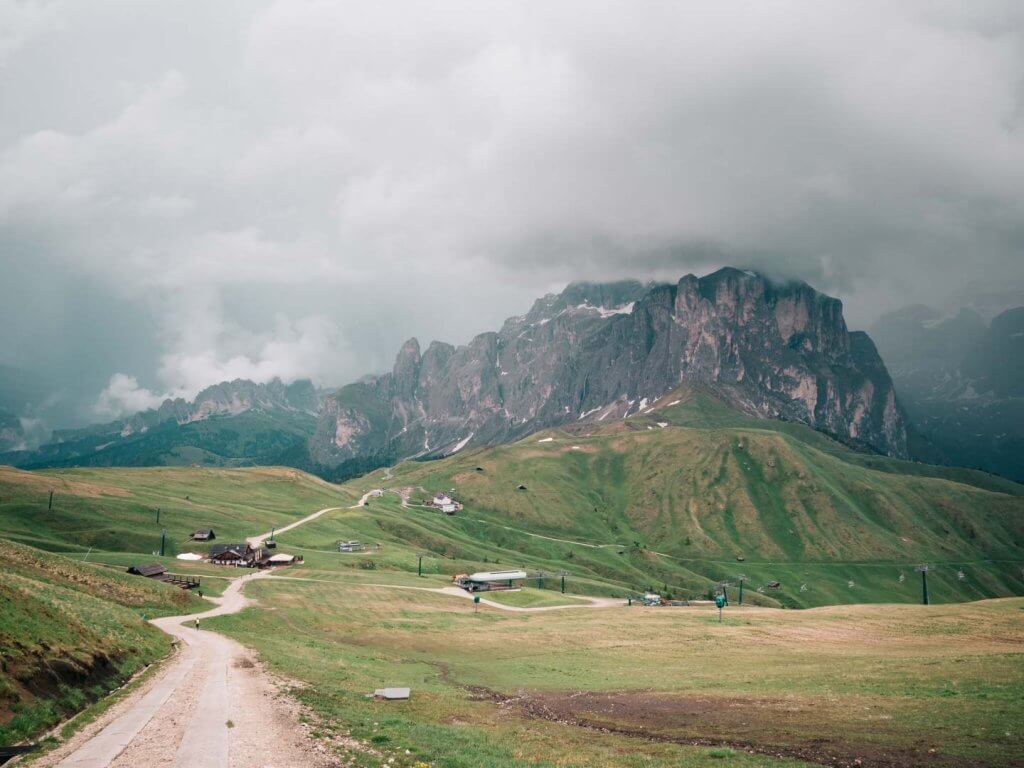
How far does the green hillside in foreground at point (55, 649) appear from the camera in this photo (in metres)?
24.8

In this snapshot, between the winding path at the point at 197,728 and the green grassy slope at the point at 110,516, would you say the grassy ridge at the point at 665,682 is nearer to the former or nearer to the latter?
the winding path at the point at 197,728

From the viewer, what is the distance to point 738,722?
101 feet

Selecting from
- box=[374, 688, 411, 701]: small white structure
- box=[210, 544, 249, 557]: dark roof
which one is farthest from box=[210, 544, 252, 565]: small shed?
box=[374, 688, 411, 701]: small white structure

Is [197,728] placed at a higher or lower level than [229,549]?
higher

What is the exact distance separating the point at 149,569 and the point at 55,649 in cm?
7277

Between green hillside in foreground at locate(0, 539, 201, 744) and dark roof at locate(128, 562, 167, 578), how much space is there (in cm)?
3643

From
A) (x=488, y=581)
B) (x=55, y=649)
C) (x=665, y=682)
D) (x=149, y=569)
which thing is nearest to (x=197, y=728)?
(x=55, y=649)

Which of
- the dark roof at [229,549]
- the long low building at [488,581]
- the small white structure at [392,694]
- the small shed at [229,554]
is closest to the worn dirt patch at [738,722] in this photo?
the small white structure at [392,694]

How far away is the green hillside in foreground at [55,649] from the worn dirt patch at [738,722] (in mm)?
22597

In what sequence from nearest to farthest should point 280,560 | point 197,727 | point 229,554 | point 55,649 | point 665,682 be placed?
1. point 197,727
2. point 55,649
3. point 665,682
4. point 229,554
5. point 280,560

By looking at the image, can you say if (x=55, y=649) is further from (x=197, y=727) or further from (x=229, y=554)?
(x=229, y=554)

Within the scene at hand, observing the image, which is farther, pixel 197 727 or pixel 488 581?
pixel 488 581

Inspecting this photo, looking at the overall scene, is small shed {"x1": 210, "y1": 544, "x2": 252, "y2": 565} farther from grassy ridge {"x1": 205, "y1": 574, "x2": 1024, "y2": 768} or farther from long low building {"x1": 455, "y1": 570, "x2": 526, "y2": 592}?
long low building {"x1": 455, "y1": 570, "x2": 526, "y2": 592}

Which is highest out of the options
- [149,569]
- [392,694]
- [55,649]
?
[55,649]
